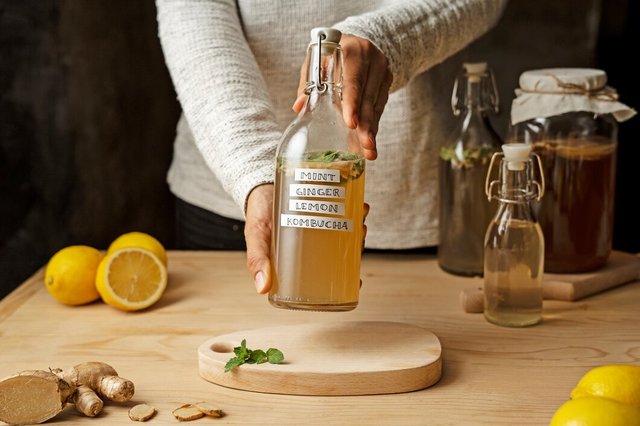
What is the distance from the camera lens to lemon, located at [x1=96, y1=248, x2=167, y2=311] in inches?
53.0

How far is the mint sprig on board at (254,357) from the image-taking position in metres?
1.06

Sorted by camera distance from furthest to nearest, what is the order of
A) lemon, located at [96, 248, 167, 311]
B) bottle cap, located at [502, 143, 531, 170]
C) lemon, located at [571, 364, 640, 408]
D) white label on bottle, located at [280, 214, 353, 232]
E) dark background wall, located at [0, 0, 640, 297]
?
1. dark background wall, located at [0, 0, 640, 297]
2. lemon, located at [96, 248, 167, 311]
3. bottle cap, located at [502, 143, 531, 170]
4. white label on bottle, located at [280, 214, 353, 232]
5. lemon, located at [571, 364, 640, 408]

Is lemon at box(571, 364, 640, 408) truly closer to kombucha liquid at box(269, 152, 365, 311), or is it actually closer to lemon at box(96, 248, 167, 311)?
kombucha liquid at box(269, 152, 365, 311)

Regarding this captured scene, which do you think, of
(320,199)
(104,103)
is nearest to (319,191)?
(320,199)

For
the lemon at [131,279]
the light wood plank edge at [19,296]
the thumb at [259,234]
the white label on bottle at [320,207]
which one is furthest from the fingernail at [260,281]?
the light wood plank edge at [19,296]

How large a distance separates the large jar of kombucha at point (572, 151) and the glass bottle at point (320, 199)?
1.66ft

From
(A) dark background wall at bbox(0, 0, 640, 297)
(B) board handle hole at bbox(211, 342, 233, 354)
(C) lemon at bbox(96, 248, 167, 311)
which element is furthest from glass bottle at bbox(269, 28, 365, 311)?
(A) dark background wall at bbox(0, 0, 640, 297)

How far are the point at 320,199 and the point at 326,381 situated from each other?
0.21 meters

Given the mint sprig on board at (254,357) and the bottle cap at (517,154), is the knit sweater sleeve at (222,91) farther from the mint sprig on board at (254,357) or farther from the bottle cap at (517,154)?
the bottle cap at (517,154)

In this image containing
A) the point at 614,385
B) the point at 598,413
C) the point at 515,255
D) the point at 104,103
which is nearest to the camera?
the point at 598,413

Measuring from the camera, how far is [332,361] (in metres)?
1.08

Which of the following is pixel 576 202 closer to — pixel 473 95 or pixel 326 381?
pixel 473 95

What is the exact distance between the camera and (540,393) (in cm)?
105

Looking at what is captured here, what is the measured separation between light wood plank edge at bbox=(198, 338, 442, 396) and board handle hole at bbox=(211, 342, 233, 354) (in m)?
0.06
